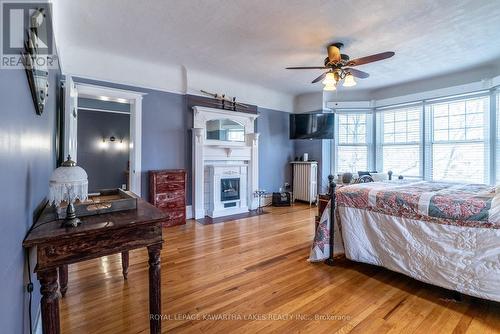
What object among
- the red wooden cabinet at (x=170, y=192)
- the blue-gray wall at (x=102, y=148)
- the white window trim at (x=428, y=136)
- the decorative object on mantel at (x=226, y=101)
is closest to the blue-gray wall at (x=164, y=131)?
the red wooden cabinet at (x=170, y=192)

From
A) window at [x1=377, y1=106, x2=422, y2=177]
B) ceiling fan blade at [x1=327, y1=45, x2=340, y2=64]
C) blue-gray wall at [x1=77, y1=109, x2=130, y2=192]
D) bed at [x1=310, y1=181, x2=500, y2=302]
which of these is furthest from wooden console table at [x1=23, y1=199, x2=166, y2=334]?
blue-gray wall at [x1=77, y1=109, x2=130, y2=192]

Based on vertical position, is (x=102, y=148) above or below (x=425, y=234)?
above

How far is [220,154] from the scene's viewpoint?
15.8 ft

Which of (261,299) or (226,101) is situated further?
(226,101)

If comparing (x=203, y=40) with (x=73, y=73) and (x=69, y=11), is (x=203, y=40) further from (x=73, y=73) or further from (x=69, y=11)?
(x=73, y=73)

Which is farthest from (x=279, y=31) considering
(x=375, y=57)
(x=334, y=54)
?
(x=375, y=57)

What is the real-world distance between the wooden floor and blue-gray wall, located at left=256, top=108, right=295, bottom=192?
291cm

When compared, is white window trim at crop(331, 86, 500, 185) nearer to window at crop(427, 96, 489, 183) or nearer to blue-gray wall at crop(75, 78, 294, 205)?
window at crop(427, 96, 489, 183)

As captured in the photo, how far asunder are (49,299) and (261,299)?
1.39 meters

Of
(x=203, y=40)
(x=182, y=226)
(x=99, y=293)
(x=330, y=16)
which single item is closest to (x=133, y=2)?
(x=203, y=40)

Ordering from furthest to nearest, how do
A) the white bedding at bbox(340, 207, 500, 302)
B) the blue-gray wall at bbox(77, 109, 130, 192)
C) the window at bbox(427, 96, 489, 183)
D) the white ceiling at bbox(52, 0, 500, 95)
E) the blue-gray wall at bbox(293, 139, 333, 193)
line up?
1. the blue-gray wall at bbox(77, 109, 130, 192)
2. the blue-gray wall at bbox(293, 139, 333, 193)
3. the window at bbox(427, 96, 489, 183)
4. the white ceiling at bbox(52, 0, 500, 95)
5. the white bedding at bbox(340, 207, 500, 302)

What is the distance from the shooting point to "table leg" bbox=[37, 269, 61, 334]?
1097 mm

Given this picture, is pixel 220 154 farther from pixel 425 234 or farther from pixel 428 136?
pixel 428 136

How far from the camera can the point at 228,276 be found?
233 centimetres
